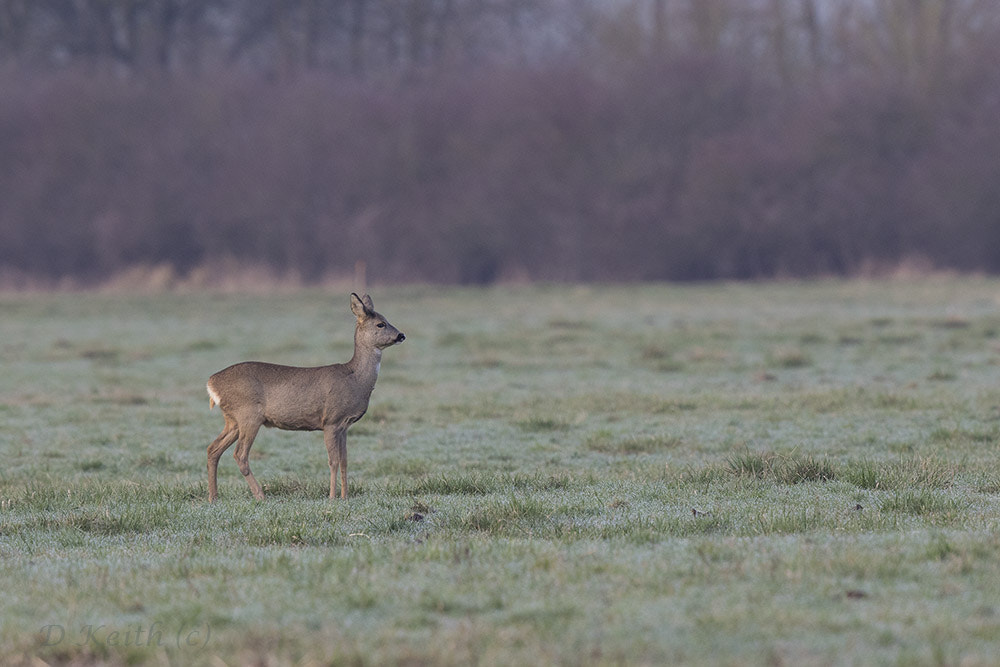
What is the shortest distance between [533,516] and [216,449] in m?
2.58

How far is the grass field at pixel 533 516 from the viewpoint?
220 inches

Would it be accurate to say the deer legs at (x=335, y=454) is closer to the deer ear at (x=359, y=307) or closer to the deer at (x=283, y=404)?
the deer at (x=283, y=404)

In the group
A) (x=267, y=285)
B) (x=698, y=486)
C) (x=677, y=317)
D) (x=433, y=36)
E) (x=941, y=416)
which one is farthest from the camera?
(x=433, y=36)

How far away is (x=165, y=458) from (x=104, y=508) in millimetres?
3154

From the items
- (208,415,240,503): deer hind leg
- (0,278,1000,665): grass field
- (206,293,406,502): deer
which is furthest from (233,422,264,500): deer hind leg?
(0,278,1000,665): grass field

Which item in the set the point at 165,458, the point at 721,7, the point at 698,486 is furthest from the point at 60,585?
the point at 721,7

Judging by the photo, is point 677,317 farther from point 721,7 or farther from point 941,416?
point 721,7

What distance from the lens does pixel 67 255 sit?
1970 inches

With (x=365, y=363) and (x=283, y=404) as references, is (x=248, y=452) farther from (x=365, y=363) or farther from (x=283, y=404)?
(x=365, y=363)

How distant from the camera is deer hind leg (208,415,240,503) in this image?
31.6ft

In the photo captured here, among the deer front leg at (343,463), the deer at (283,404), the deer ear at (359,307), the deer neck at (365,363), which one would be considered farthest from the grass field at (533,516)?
the deer ear at (359,307)

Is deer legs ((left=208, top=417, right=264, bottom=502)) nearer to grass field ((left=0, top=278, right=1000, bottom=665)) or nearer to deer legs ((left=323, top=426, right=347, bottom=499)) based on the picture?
grass field ((left=0, top=278, right=1000, bottom=665))

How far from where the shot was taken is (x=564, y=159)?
166 ft

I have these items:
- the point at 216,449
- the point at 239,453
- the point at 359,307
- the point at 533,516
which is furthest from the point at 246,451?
the point at 533,516
